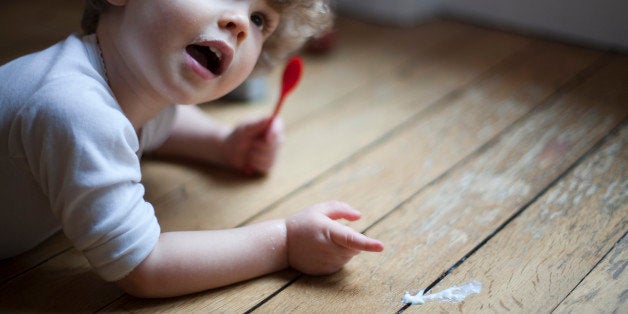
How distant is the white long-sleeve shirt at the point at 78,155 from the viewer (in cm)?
59

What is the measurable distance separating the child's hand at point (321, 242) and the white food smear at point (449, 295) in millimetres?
58

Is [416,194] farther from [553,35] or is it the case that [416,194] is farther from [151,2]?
[553,35]

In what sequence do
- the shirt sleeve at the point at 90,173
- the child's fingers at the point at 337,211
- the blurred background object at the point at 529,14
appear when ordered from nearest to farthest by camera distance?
the shirt sleeve at the point at 90,173
the child's fingers at the point at 337,211
the blurred background object at the point at 529,14

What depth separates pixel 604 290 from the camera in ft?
2.10

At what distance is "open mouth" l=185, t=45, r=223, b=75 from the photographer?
2.24ft

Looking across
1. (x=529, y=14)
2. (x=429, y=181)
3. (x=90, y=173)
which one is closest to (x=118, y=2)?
(x=90, y=173)

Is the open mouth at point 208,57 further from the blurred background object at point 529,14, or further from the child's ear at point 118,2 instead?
the blurred background object at point 529,14

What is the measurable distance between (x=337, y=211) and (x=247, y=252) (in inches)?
4.3

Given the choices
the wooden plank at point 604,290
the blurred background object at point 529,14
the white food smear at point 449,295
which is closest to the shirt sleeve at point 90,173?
the white food smear at point 449,295

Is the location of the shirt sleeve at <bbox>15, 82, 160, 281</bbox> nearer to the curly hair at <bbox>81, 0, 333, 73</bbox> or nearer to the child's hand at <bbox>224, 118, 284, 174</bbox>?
the curly hair at <bbox>81, 0, 333, 73</bbox>

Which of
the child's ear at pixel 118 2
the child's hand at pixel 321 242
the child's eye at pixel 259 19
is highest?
the child's eye at pixel 259 19

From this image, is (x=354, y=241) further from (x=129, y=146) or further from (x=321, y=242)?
(x=129, y=146)

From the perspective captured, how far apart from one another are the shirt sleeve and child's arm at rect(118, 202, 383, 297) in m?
0.03

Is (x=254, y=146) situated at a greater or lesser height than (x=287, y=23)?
lesser
